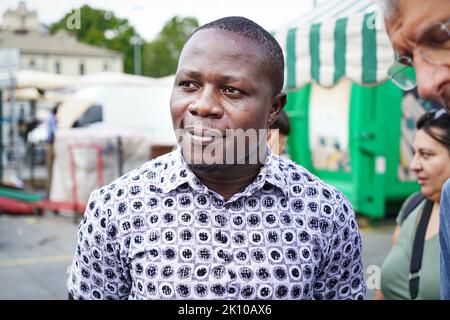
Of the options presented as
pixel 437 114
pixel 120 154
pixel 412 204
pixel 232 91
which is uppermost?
pixel 232 91

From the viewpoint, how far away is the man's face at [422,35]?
1.26 metres

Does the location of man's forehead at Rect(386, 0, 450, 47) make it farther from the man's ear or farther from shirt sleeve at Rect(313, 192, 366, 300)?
shirt sleeve at Rect(313, 192, 366, 300)

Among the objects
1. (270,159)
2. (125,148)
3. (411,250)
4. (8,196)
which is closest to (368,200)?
(125,148)

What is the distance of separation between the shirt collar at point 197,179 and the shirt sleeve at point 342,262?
17 cm

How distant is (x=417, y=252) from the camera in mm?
2521

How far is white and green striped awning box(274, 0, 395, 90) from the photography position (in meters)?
3.23

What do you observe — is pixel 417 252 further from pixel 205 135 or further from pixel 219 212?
pixel 205 135

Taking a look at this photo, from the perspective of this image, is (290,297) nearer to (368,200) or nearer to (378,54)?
(378,54)

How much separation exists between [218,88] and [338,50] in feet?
7.54

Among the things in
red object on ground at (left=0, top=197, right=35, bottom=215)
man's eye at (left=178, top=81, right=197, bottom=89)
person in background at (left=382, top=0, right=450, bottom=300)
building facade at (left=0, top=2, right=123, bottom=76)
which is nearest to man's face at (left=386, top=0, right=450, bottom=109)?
person in background at (left=382, top=0, right=450, bottom=300)

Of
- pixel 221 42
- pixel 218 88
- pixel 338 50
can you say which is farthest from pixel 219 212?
pixel 338 50

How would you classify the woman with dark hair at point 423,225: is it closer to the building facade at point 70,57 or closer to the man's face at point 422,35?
the man's face at point 422,35

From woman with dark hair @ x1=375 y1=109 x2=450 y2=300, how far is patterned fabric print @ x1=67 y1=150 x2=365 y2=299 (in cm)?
106

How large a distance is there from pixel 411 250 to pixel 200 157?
4.98 feet
